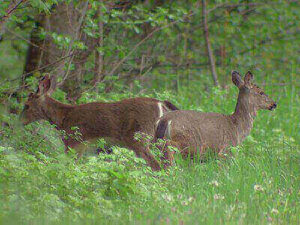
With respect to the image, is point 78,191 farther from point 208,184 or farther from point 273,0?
point 273,0

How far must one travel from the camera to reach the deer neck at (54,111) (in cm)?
876

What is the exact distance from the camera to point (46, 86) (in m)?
8.84

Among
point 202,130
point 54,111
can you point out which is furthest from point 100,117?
point 202,130

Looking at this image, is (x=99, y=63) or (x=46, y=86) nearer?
(x=46, y=86)

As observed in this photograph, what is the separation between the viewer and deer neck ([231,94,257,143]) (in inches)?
347

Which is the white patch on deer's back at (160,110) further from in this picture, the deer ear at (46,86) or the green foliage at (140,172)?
the deer ear at (46,86)

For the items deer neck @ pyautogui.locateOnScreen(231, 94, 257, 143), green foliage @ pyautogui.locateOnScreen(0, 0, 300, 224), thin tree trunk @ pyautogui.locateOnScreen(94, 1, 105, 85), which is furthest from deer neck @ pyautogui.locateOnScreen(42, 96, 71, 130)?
deer neck @ pyautogui.locateOnScreen(231, 94, 257, 143)

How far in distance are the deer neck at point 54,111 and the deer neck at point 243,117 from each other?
7.29 ft

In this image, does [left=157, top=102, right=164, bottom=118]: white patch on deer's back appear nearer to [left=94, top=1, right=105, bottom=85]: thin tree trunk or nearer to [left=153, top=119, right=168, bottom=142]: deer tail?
[left=153, top=119, right=168, bottom=142]: deer tail

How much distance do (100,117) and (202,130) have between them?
1.31 m

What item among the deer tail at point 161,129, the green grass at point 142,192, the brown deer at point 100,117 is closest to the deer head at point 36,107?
the brown deer at point 100,117

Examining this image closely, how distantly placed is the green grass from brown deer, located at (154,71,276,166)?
3.02 feet

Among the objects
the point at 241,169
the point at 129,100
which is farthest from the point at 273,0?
the point at 241,169

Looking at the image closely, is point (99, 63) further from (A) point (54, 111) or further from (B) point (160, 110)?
(B) point (160, 110)
